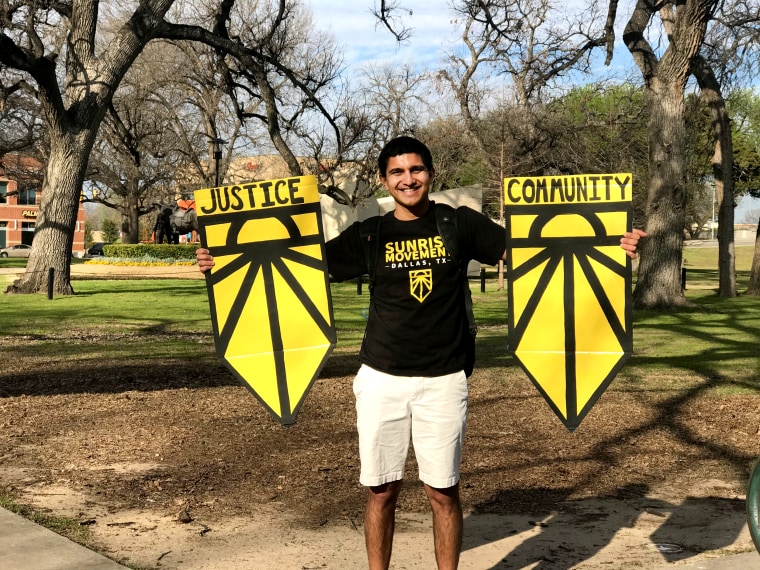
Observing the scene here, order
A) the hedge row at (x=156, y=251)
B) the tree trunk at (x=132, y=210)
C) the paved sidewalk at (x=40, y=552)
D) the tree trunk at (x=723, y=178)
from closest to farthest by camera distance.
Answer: the paved sidewalk at (x=40, y=552), the tree trunk at (x=723, y=178), the hedge row at (x=156, y=251), the tree trunk at (x=132, y=210)

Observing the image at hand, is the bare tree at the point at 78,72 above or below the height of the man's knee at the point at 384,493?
above

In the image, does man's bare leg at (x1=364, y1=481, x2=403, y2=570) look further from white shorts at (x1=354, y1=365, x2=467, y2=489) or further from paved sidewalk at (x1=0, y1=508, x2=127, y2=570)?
paved sidewalk at (x1=0, y1=508, x2=127, y2=570)

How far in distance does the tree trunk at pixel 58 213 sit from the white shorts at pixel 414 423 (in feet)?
62.4

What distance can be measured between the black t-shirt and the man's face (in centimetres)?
5

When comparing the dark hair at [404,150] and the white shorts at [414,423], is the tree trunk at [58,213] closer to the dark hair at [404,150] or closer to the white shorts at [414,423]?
the dark hair at [404,150]

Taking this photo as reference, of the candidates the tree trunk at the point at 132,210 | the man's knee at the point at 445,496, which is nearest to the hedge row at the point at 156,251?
the tree trunk at the point at 132,210

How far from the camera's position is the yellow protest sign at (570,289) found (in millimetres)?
4551

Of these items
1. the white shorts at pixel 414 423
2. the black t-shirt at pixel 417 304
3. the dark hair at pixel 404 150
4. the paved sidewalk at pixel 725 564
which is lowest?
the paved sidewalk at pixel 725 564

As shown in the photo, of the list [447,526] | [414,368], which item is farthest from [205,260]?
[447,526]

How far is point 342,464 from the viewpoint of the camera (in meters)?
6.61

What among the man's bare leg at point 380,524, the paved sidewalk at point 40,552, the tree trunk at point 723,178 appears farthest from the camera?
the tree trunk at point 723,178

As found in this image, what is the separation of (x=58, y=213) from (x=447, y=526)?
19646 millimetres

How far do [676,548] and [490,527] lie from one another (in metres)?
0.94

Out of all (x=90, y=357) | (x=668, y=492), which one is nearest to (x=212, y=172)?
(x=90, y=357)
